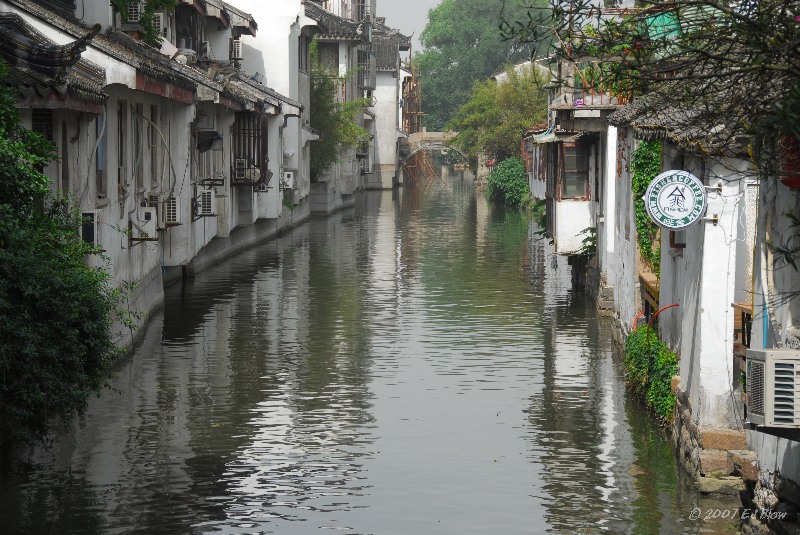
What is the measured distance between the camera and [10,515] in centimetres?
1245

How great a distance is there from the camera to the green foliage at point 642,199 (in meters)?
19.3

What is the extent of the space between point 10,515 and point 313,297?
16.9m

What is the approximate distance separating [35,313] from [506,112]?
6236 cm

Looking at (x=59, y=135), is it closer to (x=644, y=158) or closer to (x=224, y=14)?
(x=644, y=158)

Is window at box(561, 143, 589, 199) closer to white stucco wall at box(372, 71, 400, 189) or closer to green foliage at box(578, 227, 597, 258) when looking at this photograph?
green foliage at box(578, 227, 597, 258)

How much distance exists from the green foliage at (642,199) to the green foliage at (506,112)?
5038 cm

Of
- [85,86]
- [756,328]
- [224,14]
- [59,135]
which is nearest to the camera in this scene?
[756,328]

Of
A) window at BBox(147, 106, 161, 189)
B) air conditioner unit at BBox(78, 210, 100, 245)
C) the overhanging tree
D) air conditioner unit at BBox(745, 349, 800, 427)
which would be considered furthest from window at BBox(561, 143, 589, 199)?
air conditioner unit at BBox(745, 349, 800, 427)

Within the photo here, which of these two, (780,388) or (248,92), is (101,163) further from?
(248,92)

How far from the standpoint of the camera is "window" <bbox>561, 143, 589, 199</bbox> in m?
29.2

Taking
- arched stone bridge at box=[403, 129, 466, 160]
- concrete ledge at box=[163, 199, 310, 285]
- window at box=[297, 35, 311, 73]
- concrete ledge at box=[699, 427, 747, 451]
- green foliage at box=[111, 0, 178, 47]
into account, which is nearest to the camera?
concrete ledge at box=[699, 427, 747, 451]

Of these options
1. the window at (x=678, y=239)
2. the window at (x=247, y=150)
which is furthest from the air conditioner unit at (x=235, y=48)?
the window at (x=678, y=239)

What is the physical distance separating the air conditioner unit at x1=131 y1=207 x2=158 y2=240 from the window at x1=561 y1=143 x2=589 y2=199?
971cm

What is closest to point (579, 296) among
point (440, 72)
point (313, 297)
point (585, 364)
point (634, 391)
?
point (313, 297)
